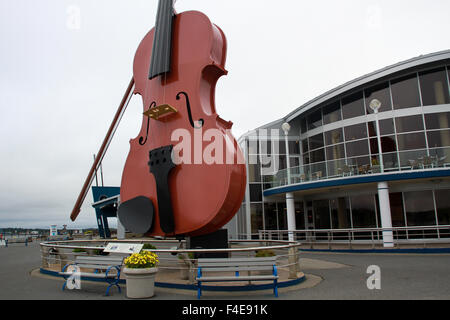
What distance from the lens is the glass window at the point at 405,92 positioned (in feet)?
61.7

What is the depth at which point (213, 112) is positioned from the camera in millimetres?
6516

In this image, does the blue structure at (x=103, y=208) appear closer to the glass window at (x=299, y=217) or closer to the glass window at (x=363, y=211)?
the glass window at (x=299, y=217)

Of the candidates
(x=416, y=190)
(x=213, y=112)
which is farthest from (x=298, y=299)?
(x=416, y=190)

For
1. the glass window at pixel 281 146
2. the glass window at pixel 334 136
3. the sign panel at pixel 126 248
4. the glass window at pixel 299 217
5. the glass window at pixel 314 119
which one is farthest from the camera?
the glass window at pixel 281 146

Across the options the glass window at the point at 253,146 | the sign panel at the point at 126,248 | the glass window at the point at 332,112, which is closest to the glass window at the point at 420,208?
the glass window at the point at 332,112

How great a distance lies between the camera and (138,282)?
638cm

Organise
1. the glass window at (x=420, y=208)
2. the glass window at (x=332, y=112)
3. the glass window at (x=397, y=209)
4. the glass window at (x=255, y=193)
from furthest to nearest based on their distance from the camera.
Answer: the glass window at (x=255, y=193) → the glass window at (x=332, y=112) → the glass window at (x=397, y=209) → the glass window at (x=420, y=208)

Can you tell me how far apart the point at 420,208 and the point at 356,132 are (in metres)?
5.42

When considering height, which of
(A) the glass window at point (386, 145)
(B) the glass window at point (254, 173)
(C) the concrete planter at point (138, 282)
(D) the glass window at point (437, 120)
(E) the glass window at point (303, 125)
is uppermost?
(E) the glass window at point (303, 125)

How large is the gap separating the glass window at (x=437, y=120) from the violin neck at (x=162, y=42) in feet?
53.0

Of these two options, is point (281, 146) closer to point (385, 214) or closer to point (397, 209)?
point (397, 209)

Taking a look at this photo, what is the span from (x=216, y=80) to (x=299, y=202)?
17690 millimetres

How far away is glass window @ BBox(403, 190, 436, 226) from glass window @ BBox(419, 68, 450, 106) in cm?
491
